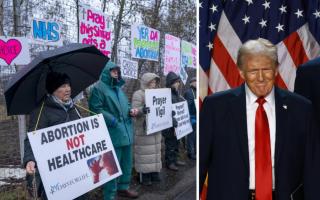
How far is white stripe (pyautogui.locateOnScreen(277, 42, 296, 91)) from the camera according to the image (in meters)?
2.88

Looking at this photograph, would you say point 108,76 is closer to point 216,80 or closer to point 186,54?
point 216,80

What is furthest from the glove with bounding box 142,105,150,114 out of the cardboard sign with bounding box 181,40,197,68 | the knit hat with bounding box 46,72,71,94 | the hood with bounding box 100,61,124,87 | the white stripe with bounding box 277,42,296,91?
the white stripe with bounding box 277,42,296,91

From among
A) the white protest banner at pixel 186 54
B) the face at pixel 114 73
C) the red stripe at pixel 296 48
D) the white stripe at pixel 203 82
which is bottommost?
the white stripe at pixel 203 82

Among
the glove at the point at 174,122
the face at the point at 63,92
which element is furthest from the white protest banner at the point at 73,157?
the glove at the point at 174,122

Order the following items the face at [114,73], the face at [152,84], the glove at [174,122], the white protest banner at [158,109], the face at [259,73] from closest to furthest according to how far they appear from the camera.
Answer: the face at [259,73]
the face at [114,73]
the white protest banner at [158,109]
the face at [152,84]
the glove at [174,122]

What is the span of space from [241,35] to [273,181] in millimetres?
1040

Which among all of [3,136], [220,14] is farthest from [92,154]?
[3,136]

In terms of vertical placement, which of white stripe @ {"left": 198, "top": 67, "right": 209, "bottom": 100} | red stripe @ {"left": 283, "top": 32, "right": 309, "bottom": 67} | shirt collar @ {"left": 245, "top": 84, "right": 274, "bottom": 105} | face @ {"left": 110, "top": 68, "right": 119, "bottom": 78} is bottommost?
shirt collar @ {"left": 245, "top": 84, "right": 274, "bottom": 105}

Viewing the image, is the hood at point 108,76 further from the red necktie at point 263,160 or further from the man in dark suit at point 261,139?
the red necktie at point 263,160

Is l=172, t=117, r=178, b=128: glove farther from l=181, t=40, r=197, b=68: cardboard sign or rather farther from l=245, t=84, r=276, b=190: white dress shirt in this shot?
l=245, t=84, r=276, b=190: white dress shirt

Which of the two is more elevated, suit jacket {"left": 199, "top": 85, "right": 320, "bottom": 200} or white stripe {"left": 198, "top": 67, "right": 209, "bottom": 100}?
white stripe {"left": 198, "top": 67, "right": 209, "bottom": 100}

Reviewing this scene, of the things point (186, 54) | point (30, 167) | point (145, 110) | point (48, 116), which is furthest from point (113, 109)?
point (186, 54)

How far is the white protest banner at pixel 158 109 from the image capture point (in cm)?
616

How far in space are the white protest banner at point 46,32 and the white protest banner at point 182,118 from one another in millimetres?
2755
